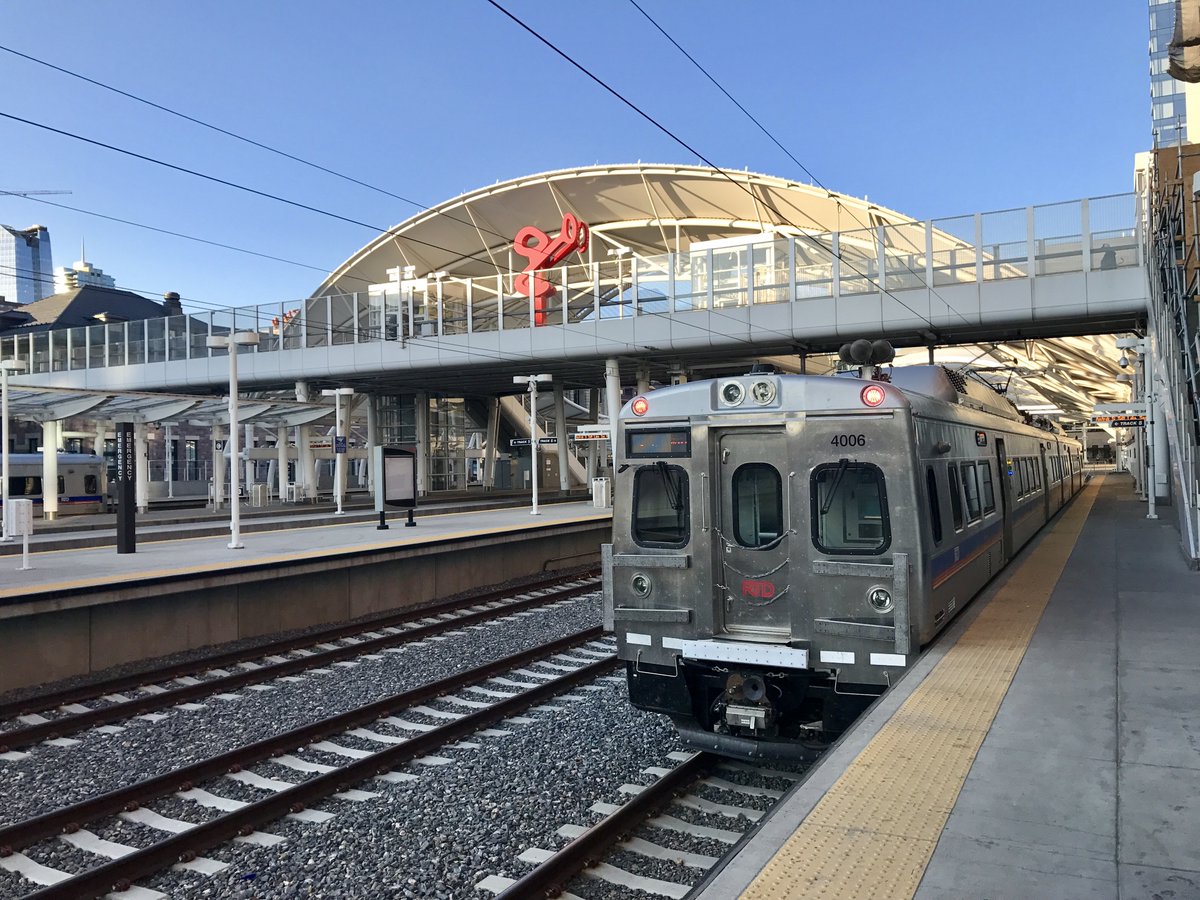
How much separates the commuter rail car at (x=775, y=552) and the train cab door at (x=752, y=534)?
0.01m

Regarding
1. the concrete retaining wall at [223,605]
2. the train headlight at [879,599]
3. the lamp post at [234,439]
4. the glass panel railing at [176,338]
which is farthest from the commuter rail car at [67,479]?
the train headlight at [879,599]

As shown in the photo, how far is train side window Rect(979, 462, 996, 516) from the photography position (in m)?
9.61

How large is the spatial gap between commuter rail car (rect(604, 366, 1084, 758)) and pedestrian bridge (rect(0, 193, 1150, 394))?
58.3 ft

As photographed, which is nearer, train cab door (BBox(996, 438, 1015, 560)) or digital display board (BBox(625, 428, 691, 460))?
digital display board (BBox(625, 428, 691, 460))

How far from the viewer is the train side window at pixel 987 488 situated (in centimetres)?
961

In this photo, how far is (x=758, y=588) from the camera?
6.62m

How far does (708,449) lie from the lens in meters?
6.76

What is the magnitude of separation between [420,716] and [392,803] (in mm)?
2203

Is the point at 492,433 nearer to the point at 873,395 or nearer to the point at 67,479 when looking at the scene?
the point at 67,479

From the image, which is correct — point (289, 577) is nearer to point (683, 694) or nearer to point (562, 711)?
point (562, 711)

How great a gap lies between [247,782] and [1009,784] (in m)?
5.31

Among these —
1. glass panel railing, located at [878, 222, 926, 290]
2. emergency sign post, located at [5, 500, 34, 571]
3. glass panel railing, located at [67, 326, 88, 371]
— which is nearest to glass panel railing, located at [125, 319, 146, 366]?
glass panel railing, located at [67, 326, 88, 371]

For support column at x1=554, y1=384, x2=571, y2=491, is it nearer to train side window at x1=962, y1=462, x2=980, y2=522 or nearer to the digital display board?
train side window at x1=962, y1=462, x2=980, y2=522

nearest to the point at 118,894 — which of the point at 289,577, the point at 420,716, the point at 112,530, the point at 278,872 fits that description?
the point at 278,872
